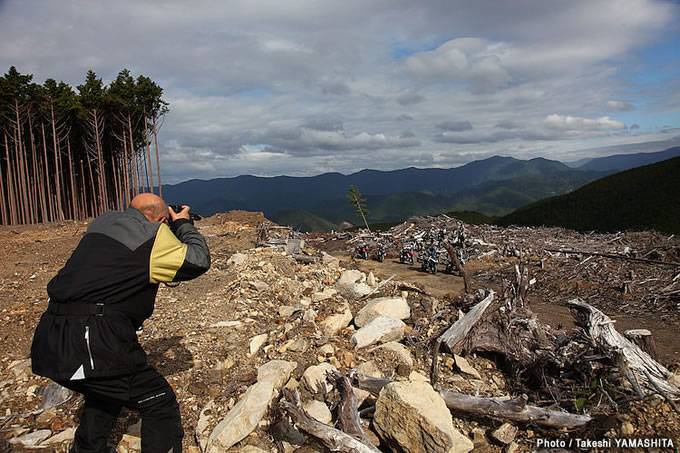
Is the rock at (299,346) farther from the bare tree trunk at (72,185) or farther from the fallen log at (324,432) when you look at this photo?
the bare tree trunk at (72,185)

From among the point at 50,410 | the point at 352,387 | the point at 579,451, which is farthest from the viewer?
the point at 352,387

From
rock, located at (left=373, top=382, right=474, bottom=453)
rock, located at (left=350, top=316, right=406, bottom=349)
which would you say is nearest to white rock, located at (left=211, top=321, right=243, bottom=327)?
rock, located at (left=350, top=316, right=406, bottom=349)

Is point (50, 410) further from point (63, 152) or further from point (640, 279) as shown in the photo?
point (63, 152)

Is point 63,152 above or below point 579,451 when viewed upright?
above

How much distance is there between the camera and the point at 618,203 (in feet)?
155

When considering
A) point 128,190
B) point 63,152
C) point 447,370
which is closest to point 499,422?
point 447,370

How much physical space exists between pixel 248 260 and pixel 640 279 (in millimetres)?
10332

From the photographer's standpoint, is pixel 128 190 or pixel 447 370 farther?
pixel 128 190

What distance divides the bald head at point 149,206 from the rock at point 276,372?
7.49ft

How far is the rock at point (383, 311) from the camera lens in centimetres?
624

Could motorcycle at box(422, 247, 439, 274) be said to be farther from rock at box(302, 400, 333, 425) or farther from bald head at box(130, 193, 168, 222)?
bald head at box(130, 193, 168, 222)

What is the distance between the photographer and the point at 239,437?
367 cm

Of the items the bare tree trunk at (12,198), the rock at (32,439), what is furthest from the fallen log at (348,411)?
the bare tree trunk at (12,198)

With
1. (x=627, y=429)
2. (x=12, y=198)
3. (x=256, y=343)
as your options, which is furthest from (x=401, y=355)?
(x=12, y=198)
